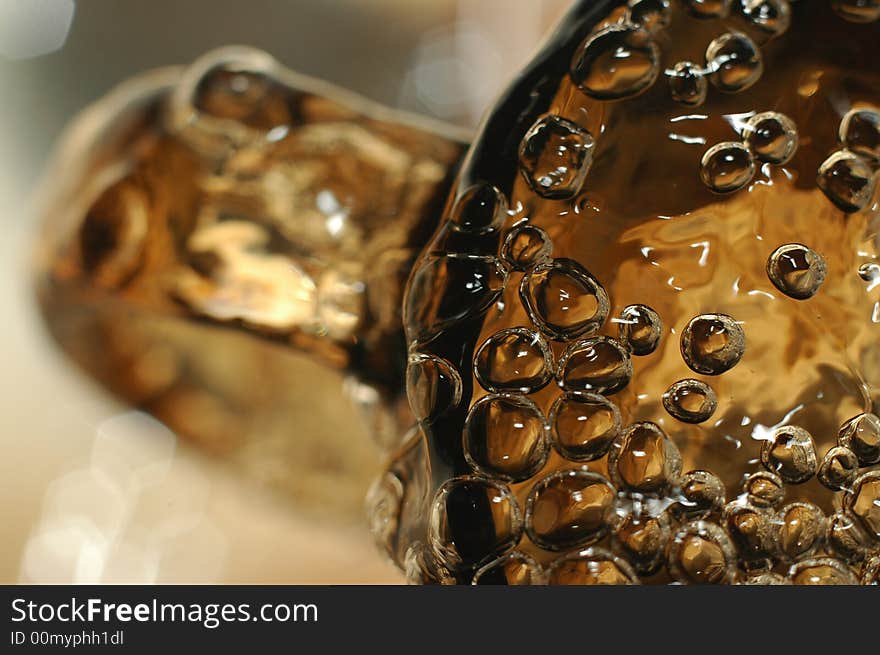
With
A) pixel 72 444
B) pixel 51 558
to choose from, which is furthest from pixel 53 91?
pixel 51 558

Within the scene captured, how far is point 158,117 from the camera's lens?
0.58ft

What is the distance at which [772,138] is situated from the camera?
110 millimetres

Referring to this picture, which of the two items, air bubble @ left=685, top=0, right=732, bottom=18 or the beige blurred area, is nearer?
air bubble @ left=685, top=0, right=732, bottom=18

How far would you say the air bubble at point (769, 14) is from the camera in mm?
112

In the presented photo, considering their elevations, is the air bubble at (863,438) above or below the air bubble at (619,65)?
below

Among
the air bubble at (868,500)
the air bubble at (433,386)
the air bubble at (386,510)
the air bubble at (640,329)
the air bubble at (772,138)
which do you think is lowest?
the air bubble at (386,510)

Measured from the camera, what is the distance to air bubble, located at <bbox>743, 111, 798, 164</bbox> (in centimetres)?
11

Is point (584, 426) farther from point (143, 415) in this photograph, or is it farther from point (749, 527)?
point (143, 415)

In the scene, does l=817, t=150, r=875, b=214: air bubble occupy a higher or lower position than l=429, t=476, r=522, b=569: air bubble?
higher

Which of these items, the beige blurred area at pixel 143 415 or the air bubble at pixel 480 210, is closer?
the air bubble at pixel 480 210

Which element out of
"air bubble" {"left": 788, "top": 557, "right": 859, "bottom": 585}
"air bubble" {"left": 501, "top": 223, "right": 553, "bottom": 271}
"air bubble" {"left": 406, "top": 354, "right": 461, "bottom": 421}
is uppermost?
"air bubble" {"left": 501, "top": 223, "right": 553, "bottom": 271}

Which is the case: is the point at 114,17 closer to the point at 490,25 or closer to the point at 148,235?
the point at 490,25

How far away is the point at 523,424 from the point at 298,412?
0.10 metres

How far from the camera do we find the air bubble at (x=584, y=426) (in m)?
0.11
